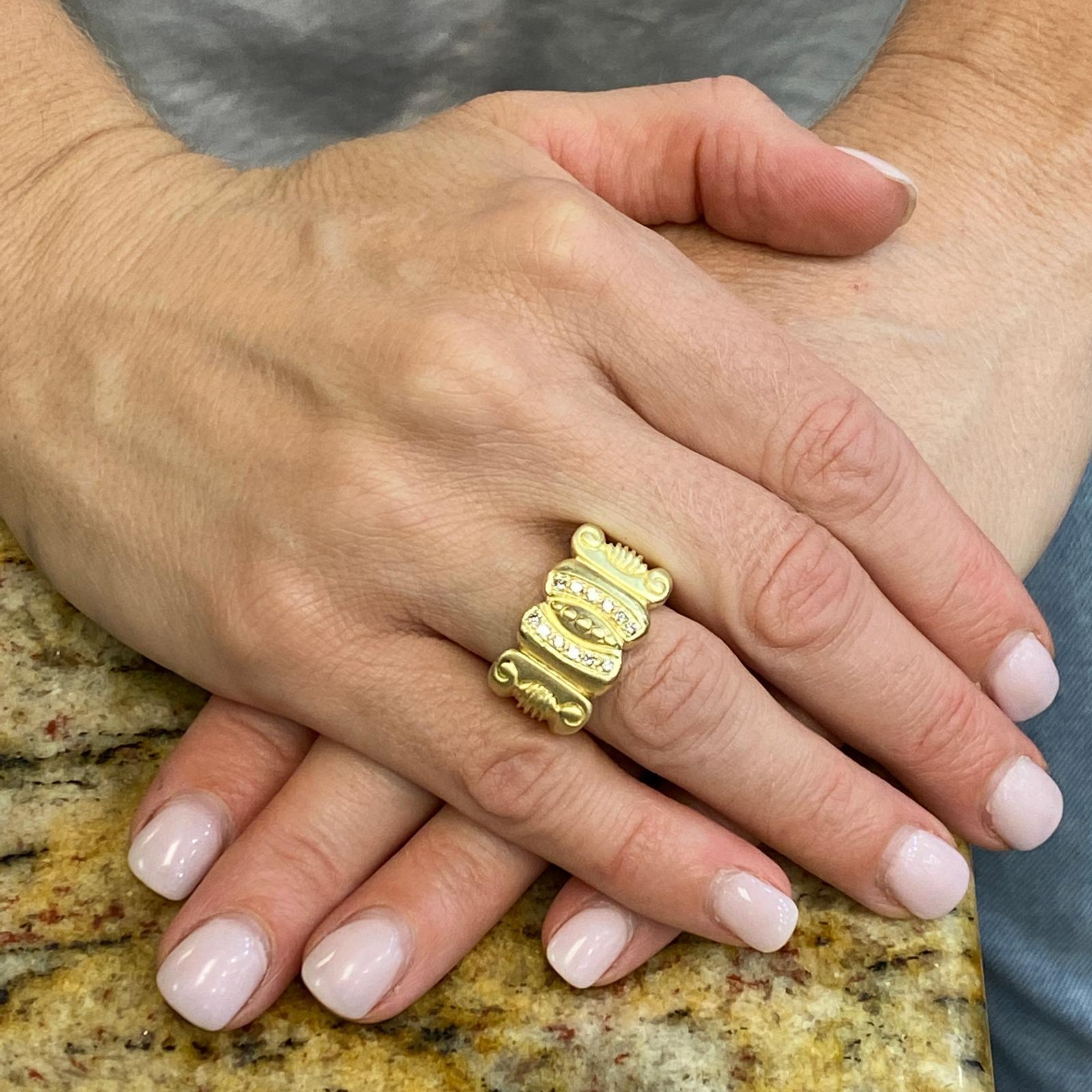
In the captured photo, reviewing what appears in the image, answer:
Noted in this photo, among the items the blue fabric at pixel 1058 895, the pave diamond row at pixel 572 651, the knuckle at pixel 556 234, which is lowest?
the blue fabric at pixel 1058 895

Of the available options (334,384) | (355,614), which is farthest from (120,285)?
(355,614)

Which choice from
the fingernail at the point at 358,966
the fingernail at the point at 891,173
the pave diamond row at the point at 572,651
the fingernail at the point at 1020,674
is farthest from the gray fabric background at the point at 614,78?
the fingernail at the point at 358,966

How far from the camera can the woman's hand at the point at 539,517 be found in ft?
2.37

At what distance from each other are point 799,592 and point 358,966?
394 millimetres

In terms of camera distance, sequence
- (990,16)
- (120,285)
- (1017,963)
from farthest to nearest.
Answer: (1017,963)
(990,16)
(120,285)

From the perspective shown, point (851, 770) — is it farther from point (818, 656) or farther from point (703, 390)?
point (703, 390)

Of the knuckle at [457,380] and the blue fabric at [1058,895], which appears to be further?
the blue fabric at [1058,895]

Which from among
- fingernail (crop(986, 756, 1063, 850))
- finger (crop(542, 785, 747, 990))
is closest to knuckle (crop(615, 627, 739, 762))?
finger (crop(542, 785, 747, 990))

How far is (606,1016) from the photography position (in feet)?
2.42

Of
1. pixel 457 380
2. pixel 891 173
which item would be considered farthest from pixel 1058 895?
pixel 457 380

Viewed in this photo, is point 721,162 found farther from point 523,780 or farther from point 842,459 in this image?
point 523,780

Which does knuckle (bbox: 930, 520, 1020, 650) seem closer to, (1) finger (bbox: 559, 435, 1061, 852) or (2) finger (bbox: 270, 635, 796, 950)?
(1) finger (bbox: 559, 435, 1061, 852)

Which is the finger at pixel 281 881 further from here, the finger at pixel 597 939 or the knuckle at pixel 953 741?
the knuckle at pixel 953 741

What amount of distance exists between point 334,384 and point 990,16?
0.78 m
